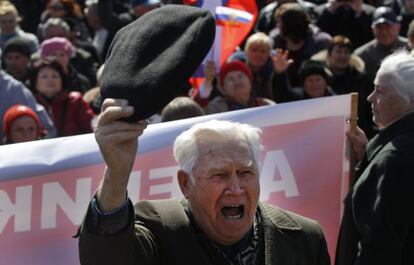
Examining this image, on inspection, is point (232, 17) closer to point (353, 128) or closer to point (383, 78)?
point (353, 128)

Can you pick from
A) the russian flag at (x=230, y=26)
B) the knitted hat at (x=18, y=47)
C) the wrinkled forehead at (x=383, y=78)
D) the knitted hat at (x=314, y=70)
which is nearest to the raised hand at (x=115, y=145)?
the wrinkled forehead at (x=383, y=78)

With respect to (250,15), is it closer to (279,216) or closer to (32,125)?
(32,125)

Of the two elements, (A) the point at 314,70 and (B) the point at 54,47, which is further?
(B) the point at 54,47

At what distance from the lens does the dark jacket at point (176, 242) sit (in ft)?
10.2

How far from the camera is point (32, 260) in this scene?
14.9ft

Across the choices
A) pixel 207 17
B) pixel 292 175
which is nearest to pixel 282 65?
pixel 292 175

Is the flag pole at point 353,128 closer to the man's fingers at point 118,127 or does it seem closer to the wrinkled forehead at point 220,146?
the wrinkled forehead at point 220,146

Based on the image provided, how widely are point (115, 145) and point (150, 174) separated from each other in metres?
1.92

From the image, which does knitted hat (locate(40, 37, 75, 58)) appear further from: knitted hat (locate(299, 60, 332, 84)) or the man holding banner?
the man holding banner

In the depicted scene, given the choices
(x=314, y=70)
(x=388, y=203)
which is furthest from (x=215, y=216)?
(x=314, y=70)

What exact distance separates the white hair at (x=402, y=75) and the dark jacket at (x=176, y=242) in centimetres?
113

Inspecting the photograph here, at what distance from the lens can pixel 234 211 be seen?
11.4 feet

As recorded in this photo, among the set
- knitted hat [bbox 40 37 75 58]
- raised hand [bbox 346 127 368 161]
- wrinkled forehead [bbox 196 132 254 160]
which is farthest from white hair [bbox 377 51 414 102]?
knitted hat [bbox 40 37 75 58]

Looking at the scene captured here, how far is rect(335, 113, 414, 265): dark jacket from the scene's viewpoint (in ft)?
14.3
